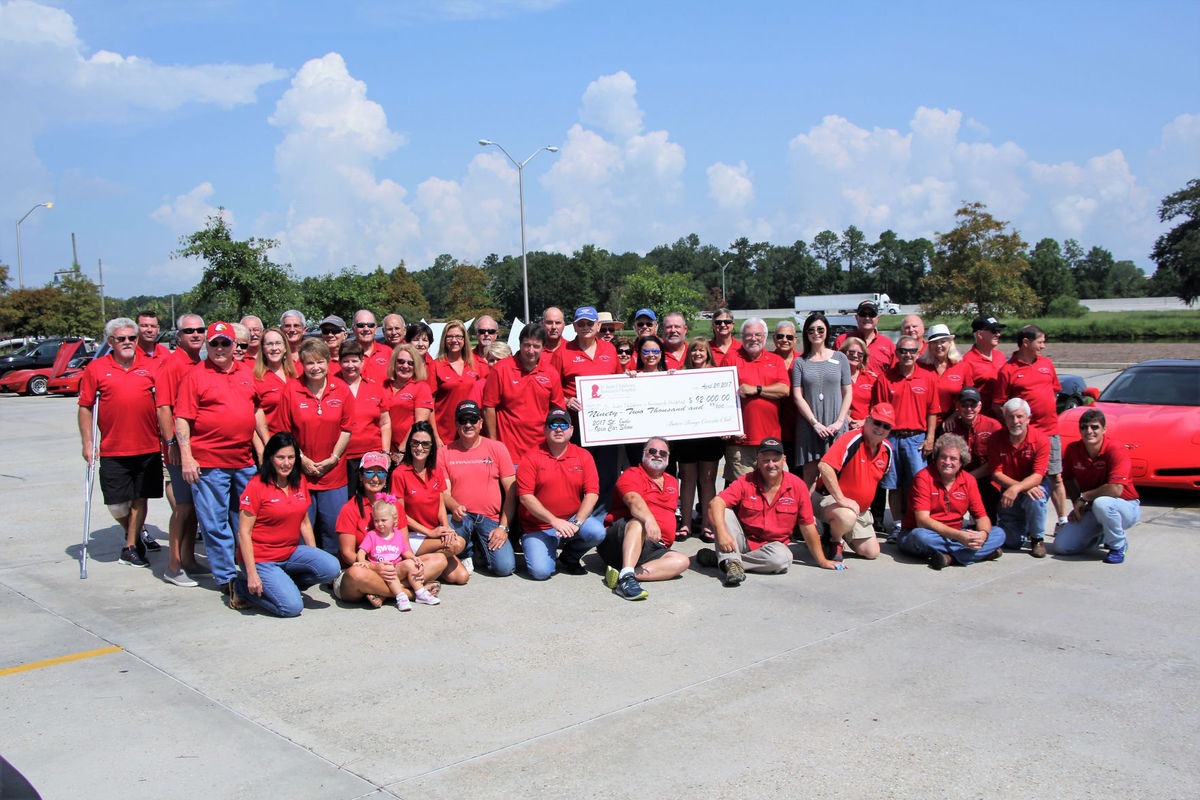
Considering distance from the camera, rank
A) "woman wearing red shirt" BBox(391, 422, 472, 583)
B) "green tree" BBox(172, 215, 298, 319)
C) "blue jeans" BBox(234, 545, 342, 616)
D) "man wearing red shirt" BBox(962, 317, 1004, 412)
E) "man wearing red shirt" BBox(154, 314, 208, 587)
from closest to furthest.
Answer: "blue jeans" BBox(234, 545, 342, 616), "woman wearing red shirt" BBox(391, 422, 472, 583), "man wearing red shirt" BBox(154, 314, 208, 587), "man wearing red shirt" BBox(962, 317, 1004, 412), "green tree" BBox(172, 215, 298, 319)

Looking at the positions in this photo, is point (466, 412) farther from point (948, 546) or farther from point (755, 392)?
point (948, 546)

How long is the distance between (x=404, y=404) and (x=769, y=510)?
10.6 ft

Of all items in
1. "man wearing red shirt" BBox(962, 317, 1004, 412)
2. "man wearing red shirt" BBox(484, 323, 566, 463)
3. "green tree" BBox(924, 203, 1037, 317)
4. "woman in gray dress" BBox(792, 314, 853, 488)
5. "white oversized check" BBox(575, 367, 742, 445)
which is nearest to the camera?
"man wearing red shirt" BBox(484, 323, 566, 463)

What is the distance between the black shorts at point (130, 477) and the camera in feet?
24.7

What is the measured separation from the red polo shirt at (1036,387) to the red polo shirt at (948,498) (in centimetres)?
115

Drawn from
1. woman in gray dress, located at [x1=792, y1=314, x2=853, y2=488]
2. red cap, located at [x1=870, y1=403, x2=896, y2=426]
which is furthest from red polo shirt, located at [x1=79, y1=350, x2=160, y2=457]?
red cap, located at [x1=870, y1=403, x2=896, y2=426]

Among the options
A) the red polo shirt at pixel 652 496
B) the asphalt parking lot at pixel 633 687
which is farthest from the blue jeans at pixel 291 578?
the red polo shirt at pixel 652 496

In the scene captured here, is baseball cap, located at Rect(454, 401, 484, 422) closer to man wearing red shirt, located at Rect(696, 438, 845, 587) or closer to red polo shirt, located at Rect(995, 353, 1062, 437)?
man wearing red shirt, located at Rect(696, 438, 845, 587)

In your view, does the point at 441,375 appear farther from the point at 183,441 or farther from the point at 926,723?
the point at 926,723

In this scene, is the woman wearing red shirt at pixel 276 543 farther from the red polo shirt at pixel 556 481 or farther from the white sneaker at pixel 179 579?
the red polo shirt at pixel 556 481

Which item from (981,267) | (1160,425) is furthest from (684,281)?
(1160,425)

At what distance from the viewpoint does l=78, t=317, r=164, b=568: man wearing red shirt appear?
745 centimetres

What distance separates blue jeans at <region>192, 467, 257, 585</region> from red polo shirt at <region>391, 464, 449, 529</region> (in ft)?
3.88

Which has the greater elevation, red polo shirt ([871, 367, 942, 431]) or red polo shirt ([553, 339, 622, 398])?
red polo shirt ([553, 339, 622, 398])
